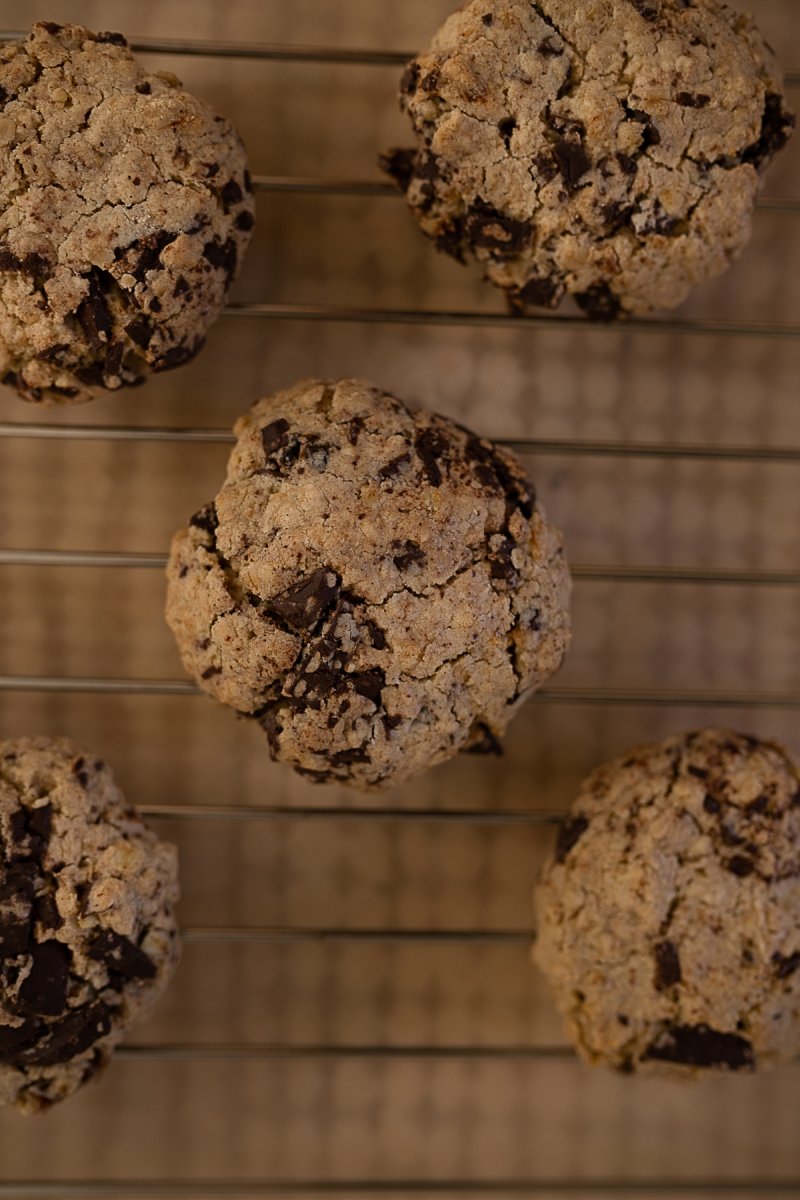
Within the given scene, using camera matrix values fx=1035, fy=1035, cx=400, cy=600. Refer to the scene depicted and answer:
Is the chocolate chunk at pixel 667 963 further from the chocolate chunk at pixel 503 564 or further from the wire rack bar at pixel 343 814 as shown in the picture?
the chocolate chunk at pixel 503 564

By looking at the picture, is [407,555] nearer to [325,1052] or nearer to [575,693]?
[575,693]

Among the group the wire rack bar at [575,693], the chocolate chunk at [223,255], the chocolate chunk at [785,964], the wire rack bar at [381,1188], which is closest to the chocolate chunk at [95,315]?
the chocolate chunk at [223,255]

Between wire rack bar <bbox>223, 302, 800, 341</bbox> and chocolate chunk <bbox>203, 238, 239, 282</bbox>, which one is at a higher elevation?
chocolate chunk <bbox>203, 238, 239, 282</bbox>

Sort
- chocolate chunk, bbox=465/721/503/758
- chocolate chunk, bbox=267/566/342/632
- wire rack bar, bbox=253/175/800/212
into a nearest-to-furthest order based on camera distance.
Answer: chocolate chunk, bbox=267/566/342/632 < chocolate chunk, bbox=465/721/503/758 < wire rack bar, bbox=253/175/800/212

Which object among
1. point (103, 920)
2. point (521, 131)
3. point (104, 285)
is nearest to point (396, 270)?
point (521, 131)

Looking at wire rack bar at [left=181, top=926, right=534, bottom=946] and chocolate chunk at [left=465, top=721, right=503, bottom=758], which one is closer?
chocolate chunk at [left=465, top=721, right=503, bottom=758]

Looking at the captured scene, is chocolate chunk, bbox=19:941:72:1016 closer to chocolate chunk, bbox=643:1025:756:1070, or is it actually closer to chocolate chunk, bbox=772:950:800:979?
chocolate chunk, bbox=643:1025:756:1070

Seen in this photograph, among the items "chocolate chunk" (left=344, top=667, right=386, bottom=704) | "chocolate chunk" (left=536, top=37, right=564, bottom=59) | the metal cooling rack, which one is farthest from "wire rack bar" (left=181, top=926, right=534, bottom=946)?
"chocolate chunk" (left=536, top=37, right=564, bottom=59)
